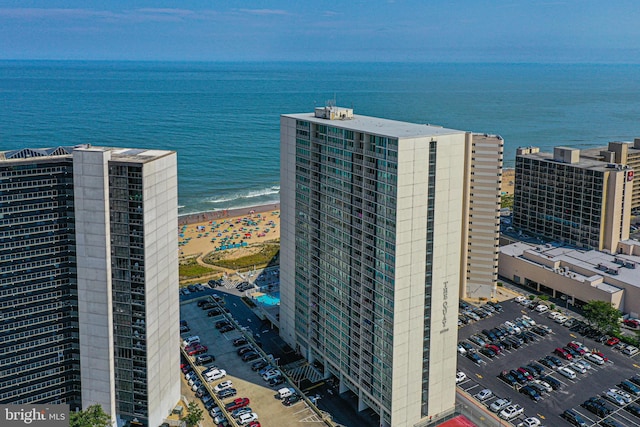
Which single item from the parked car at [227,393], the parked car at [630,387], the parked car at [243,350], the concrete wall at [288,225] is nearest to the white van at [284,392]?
the parked car at [227,393]

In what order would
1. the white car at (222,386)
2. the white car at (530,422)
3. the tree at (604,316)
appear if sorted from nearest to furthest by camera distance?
the white car at (530,422) < the white car at (222,386) < the tree at (604,316)

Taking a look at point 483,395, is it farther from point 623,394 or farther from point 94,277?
point 94,277

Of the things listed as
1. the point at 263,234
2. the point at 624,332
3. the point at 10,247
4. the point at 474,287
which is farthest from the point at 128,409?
the point at 263,234

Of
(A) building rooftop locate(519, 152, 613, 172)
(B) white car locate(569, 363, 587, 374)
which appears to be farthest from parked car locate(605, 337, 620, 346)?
(A) building rooftop locate(519, 152, 613, 172)

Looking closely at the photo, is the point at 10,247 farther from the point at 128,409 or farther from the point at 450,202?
the point at 450,202

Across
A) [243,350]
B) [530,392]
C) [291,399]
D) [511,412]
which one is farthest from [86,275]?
[530,392]

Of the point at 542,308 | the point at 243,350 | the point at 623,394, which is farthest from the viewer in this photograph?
the point at 542,308

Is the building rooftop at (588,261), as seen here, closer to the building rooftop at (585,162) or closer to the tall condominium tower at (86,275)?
the building rooftop at (585,162)
